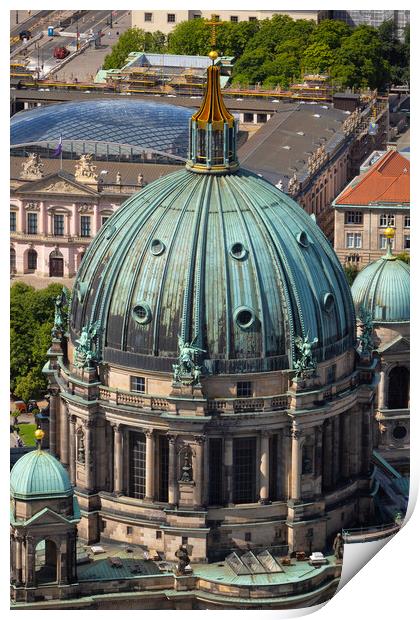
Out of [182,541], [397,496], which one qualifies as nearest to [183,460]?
[182,541]

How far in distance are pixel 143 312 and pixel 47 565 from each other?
13917mm

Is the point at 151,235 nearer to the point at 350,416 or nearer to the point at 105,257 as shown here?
the point at 105,257

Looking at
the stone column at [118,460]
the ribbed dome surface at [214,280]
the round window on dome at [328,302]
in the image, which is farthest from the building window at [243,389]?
the stone column at [118,460]

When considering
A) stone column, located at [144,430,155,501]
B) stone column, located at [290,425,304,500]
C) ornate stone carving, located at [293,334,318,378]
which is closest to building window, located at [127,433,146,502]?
stone column, located at [144,430,155,501]

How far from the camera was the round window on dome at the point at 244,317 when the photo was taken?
172 metres

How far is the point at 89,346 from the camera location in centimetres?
17438

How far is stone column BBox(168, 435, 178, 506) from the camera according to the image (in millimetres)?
172125

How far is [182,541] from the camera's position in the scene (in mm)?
173375

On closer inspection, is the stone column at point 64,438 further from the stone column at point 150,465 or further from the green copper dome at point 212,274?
the stone column at point 150,465

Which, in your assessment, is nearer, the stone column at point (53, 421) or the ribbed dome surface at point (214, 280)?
the ribbed dome surface at point (214, 280)

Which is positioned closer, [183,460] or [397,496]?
[183,460]

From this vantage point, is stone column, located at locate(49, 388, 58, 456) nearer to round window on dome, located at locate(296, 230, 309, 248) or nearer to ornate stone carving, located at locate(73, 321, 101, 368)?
ornate stone carving, located at locate(73, 321, 101, 368)

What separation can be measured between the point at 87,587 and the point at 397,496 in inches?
843

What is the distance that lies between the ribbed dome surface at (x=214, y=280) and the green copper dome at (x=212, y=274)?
5cm
